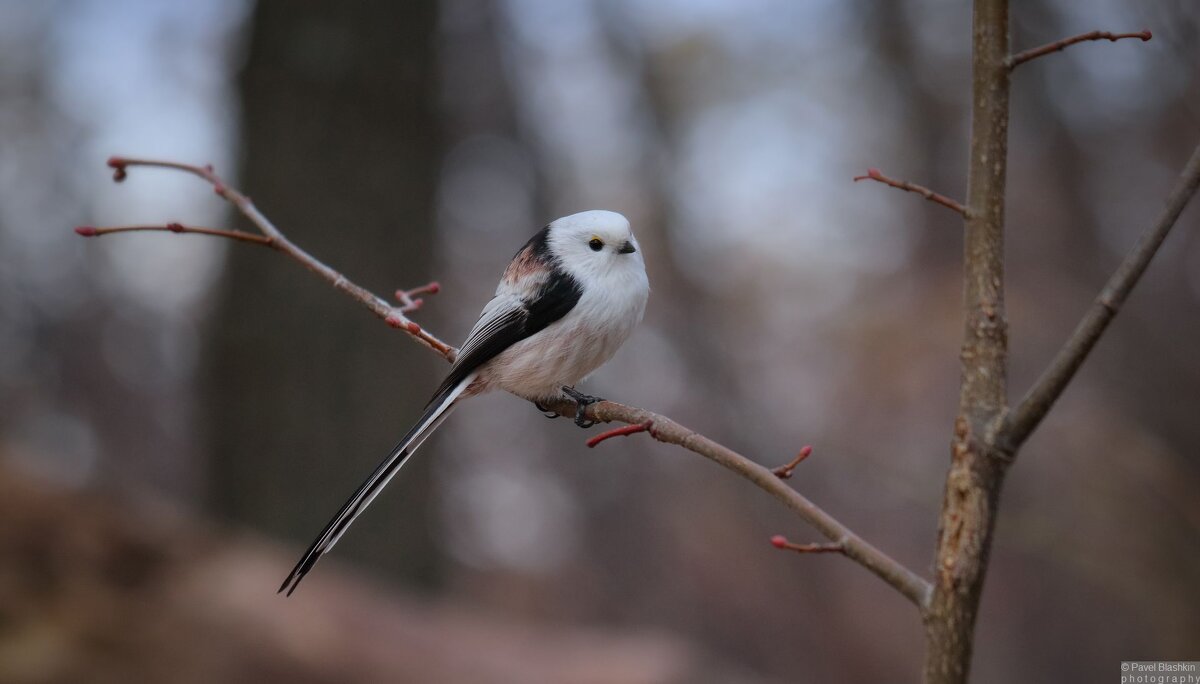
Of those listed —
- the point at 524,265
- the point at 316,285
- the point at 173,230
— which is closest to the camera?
the point at 173,230

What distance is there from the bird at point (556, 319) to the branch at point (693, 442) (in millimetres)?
195

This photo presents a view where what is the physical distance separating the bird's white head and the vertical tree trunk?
3.31 feet

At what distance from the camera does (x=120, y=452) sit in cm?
1188

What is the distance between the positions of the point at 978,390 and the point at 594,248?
1234 mm

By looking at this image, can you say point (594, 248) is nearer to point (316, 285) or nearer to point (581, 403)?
point (581, 403)

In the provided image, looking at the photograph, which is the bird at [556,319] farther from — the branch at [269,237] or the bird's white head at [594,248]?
the branch at [269,237]

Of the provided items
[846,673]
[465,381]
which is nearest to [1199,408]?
[465,381]

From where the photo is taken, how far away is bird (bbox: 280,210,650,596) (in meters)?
2.48

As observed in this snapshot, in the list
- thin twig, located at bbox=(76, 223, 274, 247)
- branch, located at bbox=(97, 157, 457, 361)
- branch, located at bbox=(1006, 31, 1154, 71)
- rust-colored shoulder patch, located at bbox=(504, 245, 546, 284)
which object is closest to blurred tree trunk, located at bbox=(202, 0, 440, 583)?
rust-colored shoulder patch, located at bbox=(504, 245, 546, 284)

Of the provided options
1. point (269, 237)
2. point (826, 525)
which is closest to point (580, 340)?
point (269, 237)

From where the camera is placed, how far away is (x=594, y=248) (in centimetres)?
253

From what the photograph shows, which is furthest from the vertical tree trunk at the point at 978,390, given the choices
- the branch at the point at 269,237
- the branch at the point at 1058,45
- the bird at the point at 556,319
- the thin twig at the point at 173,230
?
the thin twig at the point at 173,230

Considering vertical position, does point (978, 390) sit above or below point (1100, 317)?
below

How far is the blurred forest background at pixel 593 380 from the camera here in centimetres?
517
